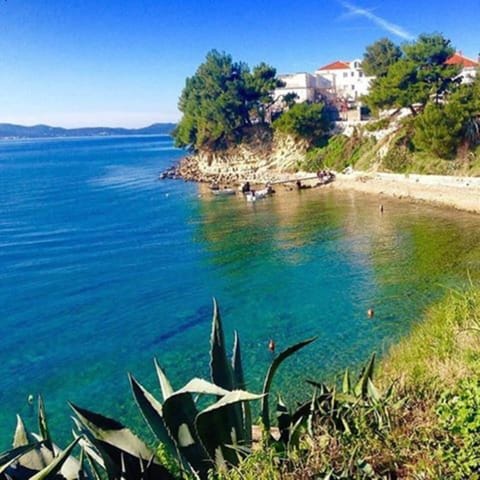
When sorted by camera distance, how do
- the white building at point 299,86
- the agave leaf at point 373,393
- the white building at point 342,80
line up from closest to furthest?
1. the agave leaf at point 373,393
2. the white building at point 299,86
3. the white building at point 342,80

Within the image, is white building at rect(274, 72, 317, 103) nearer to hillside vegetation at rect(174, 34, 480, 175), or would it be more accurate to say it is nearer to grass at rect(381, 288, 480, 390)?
hillside vegetation at rect(174, 34, 480, 175)

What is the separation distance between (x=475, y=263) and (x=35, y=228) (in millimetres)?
25449

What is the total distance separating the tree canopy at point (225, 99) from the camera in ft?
160

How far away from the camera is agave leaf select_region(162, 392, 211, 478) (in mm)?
3633

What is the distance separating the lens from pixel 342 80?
6794 centimetres

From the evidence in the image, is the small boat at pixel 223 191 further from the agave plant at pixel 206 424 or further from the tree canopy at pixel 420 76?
the agave plant at pixel 206 424

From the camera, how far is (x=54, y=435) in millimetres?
9922

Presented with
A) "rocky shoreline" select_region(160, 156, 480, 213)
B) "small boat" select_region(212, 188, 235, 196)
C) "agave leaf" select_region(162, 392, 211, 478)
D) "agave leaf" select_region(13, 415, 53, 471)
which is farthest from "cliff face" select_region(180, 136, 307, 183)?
"agave leaf" select_region(13, 415, 53, 471)

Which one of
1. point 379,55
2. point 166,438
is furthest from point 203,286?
point 379,55

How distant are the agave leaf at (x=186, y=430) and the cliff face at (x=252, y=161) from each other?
136ft

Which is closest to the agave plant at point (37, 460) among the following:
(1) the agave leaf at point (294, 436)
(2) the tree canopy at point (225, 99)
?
Answer: (1) the agave leaf at point (294, 436)

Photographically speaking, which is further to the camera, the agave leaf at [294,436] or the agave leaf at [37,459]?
the agave leaf at [294,436]

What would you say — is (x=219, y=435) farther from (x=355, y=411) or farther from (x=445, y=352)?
(x=445, y=352)

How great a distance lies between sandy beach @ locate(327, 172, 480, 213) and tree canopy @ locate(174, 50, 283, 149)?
1416cm
